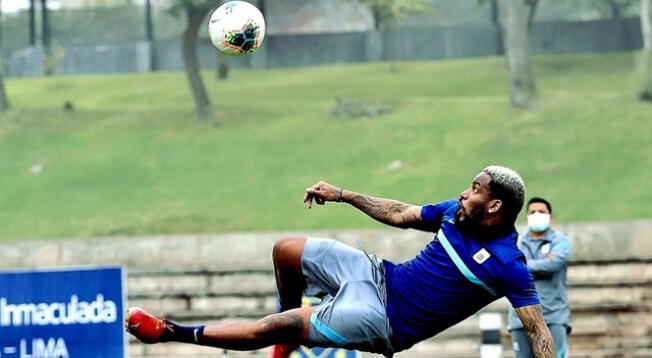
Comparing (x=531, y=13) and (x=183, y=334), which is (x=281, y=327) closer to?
(x=183, y=334)

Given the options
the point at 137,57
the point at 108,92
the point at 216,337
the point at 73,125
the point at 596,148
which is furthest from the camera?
the point at 137,57

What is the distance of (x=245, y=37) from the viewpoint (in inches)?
376

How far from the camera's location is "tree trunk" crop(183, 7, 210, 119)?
3089 centimetres

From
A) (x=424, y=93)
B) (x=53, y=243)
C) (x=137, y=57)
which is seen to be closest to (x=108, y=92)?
(x=137, y=57)

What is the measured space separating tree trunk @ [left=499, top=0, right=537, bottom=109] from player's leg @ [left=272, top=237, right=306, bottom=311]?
68.3 ft

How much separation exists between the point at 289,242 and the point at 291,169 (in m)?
17.9

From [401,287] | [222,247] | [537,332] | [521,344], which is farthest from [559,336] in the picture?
[222,247]

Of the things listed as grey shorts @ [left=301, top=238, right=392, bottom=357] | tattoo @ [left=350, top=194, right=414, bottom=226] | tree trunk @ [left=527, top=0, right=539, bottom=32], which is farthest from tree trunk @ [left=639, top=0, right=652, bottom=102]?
grey shorts @ [left=301, top=238, right=392, bottom=357]

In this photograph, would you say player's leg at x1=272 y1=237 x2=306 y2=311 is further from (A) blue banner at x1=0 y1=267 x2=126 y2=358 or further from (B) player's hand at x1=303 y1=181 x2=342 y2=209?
(A) blue banner at x1=0 y1=267 x2=126 y2=358

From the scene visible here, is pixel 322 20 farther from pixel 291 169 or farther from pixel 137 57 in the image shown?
pixel 291 169

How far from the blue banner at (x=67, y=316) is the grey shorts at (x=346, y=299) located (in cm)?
412

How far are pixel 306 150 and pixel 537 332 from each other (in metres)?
19.0

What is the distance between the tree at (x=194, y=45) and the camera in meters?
30.9

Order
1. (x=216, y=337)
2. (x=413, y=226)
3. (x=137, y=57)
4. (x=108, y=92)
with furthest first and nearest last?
(x=137, y=57)
(x=108, y=92)
(x=413, y=226)
(x=216, y=337)
